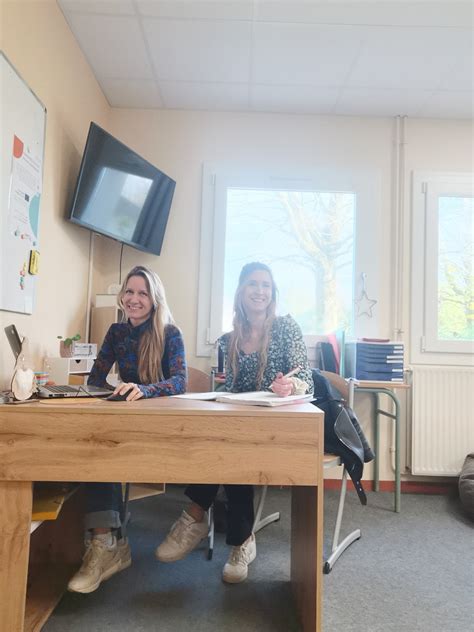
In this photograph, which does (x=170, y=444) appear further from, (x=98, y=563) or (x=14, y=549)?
(x=98, y=563)

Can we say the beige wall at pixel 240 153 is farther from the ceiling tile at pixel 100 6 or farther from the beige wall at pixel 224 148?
the ceiling tile at pixel 100 6

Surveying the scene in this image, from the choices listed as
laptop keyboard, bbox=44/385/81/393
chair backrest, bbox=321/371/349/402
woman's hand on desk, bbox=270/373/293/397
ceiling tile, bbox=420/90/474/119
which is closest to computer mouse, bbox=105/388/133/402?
laptop keyboard, bbox=44/385/81/393

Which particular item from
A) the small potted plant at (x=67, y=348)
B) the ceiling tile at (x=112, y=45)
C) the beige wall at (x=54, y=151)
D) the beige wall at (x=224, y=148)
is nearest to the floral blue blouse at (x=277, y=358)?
the small potted plant at (x=67, y=348)

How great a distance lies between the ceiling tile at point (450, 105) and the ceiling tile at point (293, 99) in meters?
0.68

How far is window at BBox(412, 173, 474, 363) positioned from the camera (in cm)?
285

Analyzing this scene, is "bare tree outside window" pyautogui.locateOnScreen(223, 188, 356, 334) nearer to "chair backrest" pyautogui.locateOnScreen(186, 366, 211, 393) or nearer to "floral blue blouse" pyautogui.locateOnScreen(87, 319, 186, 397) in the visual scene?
"chair backrest" pyautogui.locateOnScreen(186, 366, 211, 393)

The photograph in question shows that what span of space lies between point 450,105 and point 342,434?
8.12 feet

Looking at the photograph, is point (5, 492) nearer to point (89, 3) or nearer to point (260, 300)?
point (260, 300)

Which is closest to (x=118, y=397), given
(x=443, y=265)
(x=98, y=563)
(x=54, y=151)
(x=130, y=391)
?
(x=130, y=391)

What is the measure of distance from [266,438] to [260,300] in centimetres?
79

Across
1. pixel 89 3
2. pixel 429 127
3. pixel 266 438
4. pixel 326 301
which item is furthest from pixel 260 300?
pixel 429 127

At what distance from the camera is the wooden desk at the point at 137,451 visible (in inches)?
46.2

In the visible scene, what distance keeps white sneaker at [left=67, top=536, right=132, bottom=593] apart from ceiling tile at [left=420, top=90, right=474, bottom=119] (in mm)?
3185

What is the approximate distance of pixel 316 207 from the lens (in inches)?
116
